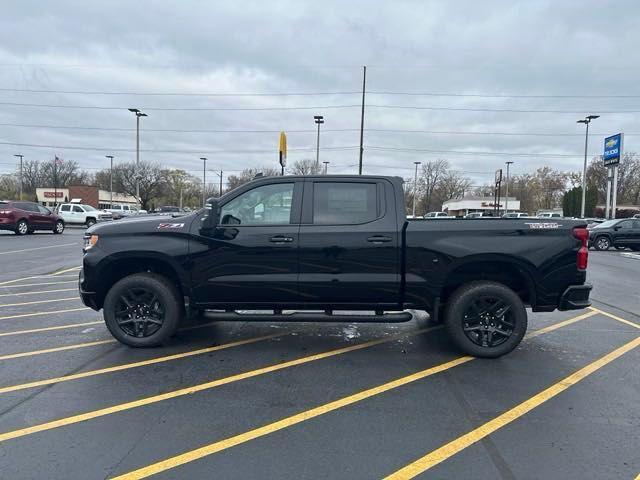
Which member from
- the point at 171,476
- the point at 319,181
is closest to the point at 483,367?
the point at 319,181

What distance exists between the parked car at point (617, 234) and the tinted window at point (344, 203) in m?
21.3

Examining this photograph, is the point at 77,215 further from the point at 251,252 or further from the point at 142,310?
the point at 251,252

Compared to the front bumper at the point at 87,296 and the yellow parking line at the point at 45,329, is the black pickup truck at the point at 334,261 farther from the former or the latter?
the yellow parking line at the point at 45,329

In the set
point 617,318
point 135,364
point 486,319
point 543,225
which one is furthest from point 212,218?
point 617,318

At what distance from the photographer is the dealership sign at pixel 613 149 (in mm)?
38562

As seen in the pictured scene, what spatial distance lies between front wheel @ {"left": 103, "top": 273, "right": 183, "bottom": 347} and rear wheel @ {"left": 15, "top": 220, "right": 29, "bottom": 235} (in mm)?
22928

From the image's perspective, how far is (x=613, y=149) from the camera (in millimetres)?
39562

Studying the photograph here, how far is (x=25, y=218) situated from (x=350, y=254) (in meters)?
24.8

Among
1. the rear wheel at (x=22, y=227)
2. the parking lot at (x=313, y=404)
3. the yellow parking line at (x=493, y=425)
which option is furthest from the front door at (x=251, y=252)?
the rear wheel at (x=22, y=227)

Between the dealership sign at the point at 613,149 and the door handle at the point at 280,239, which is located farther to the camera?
the dealership sign at the point at 613,149

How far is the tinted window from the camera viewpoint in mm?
5512

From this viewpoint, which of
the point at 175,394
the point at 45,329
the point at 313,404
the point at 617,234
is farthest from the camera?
the point at 617,234

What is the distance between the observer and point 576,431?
12.3 feet

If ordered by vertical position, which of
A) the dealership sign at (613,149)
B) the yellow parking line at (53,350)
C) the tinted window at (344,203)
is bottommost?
the yellow parking line at (53,350)
